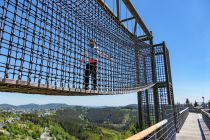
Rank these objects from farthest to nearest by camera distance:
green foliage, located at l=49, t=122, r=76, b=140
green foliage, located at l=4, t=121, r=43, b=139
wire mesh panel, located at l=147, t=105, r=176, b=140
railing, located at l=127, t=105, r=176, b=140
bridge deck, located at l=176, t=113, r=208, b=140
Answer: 1. green foliage, located at l=49, t=122, r=76, b=140
2. green foliage, located at l=4, t=121, r=43, b=139
3. bridge deck, located at l=176, t=113, r=208, b=140
4. wire mesh panel, located at l=147, t=105, r=176, b=140
5. railing, located at l=127, t=105, r=176, b=140

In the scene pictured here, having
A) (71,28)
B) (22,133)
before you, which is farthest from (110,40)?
(22,133)

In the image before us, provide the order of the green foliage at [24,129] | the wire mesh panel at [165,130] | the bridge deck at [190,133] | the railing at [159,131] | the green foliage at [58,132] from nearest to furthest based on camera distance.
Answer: the railing at [159,131] < the wire mesh panel at [165,130] < the bridge deck at [190,133] < the green foliage at [24,129] < the green foliage at [58,132]

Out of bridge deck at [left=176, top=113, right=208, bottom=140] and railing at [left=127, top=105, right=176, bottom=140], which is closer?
railing at [left=127, top=105, right=176, bottom=140]

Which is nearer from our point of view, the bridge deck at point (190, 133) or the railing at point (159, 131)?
the railing at point (159, 131)

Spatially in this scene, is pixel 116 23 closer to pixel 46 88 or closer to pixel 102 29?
pixel 102 29

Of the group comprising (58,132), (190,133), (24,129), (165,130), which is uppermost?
(165,130)

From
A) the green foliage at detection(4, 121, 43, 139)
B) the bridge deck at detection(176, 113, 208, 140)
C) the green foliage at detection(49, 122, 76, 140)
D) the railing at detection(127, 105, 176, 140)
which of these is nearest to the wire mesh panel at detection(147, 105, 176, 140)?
the railing at detection(127, 105, 176, 140)

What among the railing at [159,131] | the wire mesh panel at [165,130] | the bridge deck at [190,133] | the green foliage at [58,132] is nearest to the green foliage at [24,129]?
the green foliage at [58,132]

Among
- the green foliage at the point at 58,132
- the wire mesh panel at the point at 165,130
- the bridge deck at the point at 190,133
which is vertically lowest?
the green foliage at the point at 58,132

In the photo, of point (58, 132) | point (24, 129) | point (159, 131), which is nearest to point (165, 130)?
point (159, 131)

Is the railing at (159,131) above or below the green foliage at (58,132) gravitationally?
above

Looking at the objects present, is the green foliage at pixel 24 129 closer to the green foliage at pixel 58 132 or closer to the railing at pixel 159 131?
the green foliage at pixel 58 132

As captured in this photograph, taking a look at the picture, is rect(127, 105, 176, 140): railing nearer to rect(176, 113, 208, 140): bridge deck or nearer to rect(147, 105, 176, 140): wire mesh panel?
rect(147, 105, 176, 140): wire mesh panel

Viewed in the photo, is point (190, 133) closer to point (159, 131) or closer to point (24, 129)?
point (159, 131)
